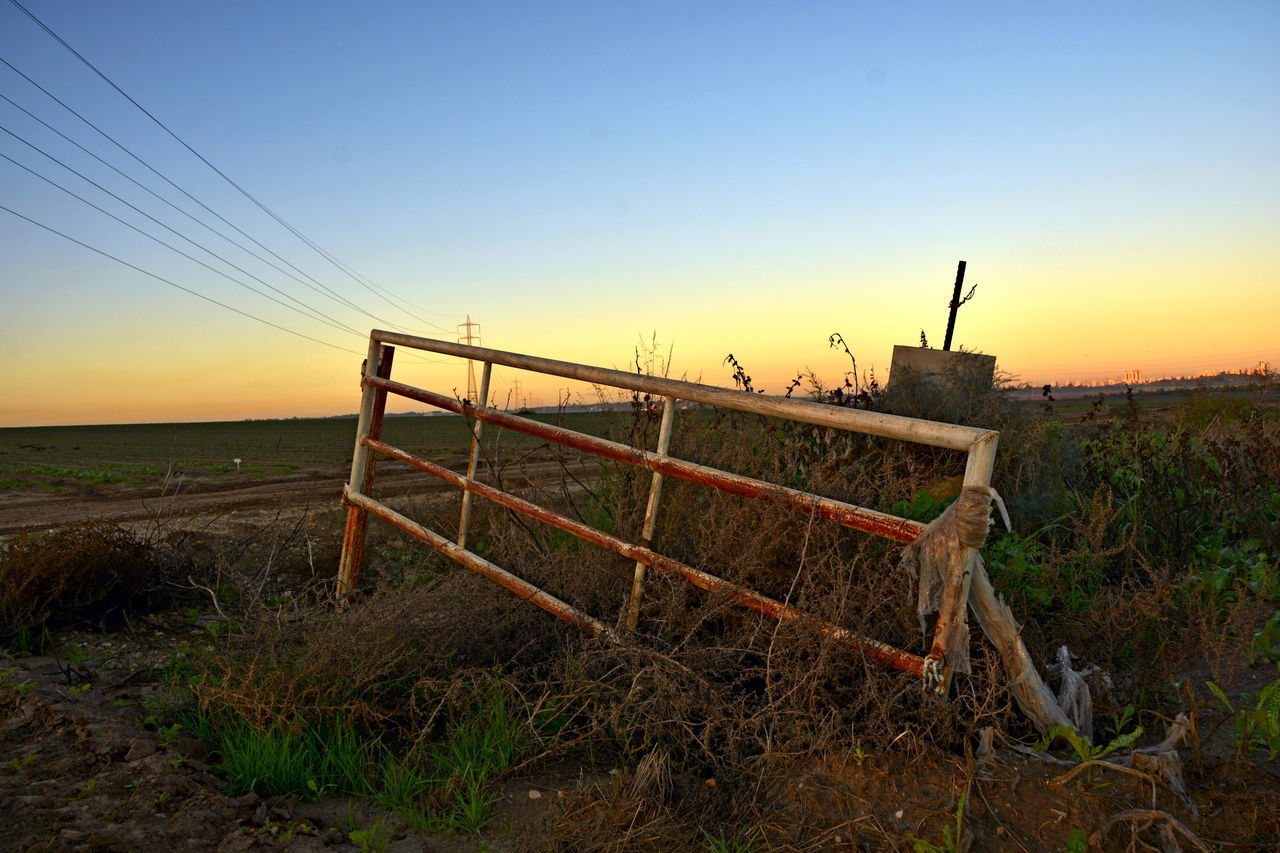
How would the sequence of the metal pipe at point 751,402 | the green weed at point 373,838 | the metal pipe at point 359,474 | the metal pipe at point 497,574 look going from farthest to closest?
1. the metal pipe at point 359,474
2. the metal pipe at point 497,574
3. the metal pipe at point 751,402
4. the green weed at point 373,838

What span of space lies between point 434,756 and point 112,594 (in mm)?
3212

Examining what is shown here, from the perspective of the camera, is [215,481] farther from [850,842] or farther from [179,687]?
[850,842]

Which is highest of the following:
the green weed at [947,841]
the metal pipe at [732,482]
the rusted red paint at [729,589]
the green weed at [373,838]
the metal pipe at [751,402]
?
the metal pipe at [751,402]

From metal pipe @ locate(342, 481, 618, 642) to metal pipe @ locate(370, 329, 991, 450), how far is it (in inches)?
41.3

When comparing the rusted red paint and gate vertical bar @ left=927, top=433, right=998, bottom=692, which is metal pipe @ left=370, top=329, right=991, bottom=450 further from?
the rusted red paint

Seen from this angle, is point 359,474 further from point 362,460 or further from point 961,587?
point 961,587

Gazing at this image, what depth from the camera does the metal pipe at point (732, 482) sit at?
9.97 ft

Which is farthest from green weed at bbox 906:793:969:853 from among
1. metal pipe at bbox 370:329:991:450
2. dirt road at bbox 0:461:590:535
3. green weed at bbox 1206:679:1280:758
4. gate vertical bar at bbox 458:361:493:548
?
dirt road at bbox 0:461:590:535

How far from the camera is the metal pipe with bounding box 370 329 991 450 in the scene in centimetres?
294

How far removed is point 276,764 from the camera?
3268 millimetres

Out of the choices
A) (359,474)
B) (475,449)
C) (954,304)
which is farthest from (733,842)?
(954,304)

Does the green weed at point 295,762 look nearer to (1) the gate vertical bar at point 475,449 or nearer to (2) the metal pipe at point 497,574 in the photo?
(2) the metal pipe at point 497,574

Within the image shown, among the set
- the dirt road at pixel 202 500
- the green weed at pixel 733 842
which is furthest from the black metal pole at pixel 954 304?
the green weed at pixel 733 842

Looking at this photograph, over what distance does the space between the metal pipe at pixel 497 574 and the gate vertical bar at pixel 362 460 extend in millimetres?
99
